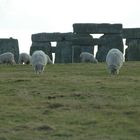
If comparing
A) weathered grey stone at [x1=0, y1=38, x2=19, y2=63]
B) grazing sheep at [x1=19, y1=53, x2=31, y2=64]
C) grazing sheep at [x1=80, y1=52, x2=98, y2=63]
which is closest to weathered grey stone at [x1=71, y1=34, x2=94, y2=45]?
grazing sheep at [x1=80, y1=52, x2=98, y2=63]

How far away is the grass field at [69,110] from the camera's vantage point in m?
13.6

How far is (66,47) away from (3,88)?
2817 centimetres

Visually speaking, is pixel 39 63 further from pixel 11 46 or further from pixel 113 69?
pixel 11 46

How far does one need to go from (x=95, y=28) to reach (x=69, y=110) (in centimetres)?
3233

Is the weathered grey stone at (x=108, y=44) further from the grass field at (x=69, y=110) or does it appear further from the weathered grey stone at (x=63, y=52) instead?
the grass field at (x=69, y=110)

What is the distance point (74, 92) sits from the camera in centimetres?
1938

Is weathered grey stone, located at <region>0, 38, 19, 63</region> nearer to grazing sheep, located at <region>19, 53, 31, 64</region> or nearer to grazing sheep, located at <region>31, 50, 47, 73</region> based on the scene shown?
grazing sheep, located at <region>19, 53, 31, 64</region>

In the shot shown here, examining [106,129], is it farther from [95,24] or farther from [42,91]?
[95,24]

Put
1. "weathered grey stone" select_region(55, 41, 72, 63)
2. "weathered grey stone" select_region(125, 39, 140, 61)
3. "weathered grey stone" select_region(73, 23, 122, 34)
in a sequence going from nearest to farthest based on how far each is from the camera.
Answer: "weathered grey stone" select_region(125, 39, 140, 61) → "weathered grey stone" select_region(73, 23, 122, 34) → "weathered grey stone" select_region(55, 41, 72, 63)

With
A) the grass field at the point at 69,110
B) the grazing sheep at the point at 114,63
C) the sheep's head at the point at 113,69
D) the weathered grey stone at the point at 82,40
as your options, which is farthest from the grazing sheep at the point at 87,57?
the grass field at the point at 69,110

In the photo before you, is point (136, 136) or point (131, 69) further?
point (131, 69)

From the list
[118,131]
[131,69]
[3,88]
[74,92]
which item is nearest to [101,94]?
[74,92]

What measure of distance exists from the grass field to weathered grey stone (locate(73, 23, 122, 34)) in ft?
84.2

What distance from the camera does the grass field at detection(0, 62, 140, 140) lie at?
1365cm
